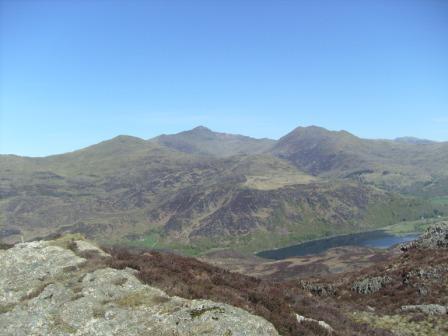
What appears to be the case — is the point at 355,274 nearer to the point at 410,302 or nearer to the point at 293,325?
the point at 410,302

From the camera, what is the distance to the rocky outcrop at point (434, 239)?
53.4 metres

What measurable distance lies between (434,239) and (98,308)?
46.9 metres

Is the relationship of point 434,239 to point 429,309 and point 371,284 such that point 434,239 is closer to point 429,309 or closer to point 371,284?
point 371,284

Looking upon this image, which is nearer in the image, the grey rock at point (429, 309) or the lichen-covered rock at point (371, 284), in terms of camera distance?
the grey rock at point (429, 309)

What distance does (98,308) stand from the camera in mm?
23078

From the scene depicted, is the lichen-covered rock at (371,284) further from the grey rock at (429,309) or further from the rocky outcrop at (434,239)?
the rocky outcrop at (434,239)

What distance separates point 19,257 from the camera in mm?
32219

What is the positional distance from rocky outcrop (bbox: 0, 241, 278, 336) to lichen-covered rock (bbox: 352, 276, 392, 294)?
28.1 m

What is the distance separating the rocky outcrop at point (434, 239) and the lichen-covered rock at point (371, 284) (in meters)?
11.9

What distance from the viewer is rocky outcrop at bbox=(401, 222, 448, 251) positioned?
53.4 meters

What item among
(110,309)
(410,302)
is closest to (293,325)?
(110,309)

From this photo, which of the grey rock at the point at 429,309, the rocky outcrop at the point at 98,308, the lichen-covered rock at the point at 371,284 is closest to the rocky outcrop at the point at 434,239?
the lichen-covered rock at the point at 371,284

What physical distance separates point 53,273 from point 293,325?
17.2 metres

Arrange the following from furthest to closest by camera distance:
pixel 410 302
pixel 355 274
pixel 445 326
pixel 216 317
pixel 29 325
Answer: pixel 355 274 → pixel 410 302 → pixel 445 326 → pixel 29 325 → pixel 216 317
